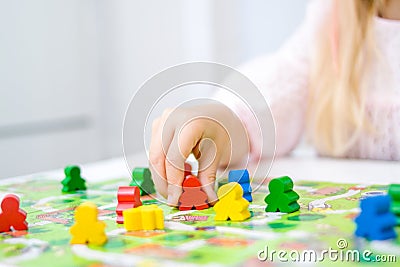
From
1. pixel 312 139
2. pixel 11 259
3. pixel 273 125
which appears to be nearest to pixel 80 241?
pixel 11 259

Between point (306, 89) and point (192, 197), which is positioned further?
point (306, 89)

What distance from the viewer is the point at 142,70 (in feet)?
7.07

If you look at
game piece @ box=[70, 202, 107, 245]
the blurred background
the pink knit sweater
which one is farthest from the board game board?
the blurred background

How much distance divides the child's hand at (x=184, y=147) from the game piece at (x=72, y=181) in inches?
5.3

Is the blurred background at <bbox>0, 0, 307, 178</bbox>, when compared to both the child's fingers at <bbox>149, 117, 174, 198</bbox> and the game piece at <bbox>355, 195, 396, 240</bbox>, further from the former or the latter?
the game piece at <bbox>355, 195, 396, 240</bbox>

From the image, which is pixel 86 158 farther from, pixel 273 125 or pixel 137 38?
pixel 273 125

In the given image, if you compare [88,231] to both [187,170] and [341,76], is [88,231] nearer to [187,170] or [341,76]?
[187,170]

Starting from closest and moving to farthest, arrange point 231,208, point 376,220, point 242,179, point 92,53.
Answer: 1. point 376,220
2. point 231,208
3. point 242,179
4. point 92,53

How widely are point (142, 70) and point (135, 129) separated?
1.44 metres

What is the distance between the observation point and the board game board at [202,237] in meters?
0.49

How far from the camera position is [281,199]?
2.08 feet

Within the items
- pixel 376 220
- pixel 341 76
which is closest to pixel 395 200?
pixel 376 220

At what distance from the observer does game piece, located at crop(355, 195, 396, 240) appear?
51 cm

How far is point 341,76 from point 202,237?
0.58 m
